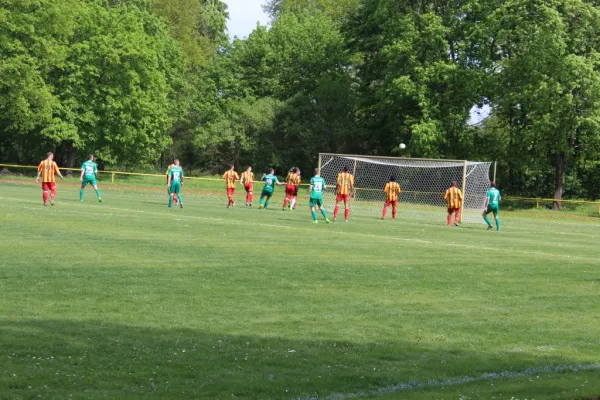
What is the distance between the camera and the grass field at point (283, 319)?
8492 millimetres

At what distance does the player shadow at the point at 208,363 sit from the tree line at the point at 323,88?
46.6 metres

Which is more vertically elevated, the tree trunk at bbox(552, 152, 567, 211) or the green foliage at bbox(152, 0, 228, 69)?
the green foliage at bbox(152, 0, 228, 69)

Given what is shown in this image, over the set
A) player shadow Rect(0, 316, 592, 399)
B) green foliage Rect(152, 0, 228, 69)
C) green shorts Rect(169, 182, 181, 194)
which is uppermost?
green foliage Rect(152, 0, 228, 69)

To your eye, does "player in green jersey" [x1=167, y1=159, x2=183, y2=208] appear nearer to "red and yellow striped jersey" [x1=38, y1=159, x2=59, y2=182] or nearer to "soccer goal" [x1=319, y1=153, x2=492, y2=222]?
"red and yellow striped jersey" [x1=38, y1=159, x2=59, y2=182]

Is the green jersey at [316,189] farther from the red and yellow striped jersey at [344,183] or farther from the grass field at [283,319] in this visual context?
the grass field at [283,319]

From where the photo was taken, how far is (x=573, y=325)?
41.2 feet

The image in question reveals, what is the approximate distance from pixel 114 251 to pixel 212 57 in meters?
67.9

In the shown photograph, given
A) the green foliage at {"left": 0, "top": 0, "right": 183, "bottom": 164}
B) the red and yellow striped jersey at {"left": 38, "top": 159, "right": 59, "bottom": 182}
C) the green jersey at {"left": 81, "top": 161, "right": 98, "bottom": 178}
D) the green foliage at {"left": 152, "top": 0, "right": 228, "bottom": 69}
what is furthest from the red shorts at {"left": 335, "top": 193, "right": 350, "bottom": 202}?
the green foliage at {"left": 152, "top": 0, "right": 228, "bottom": 69}

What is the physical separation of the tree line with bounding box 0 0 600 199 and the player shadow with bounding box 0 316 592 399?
46.6m

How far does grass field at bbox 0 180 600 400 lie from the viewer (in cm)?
849

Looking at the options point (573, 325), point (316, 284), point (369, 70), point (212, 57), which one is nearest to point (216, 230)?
point (316, 284)

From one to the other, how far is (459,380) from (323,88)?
65.1 meters

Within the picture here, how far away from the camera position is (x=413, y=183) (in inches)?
2200

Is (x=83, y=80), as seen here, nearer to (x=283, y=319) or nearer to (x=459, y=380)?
(x=283, y=319)
